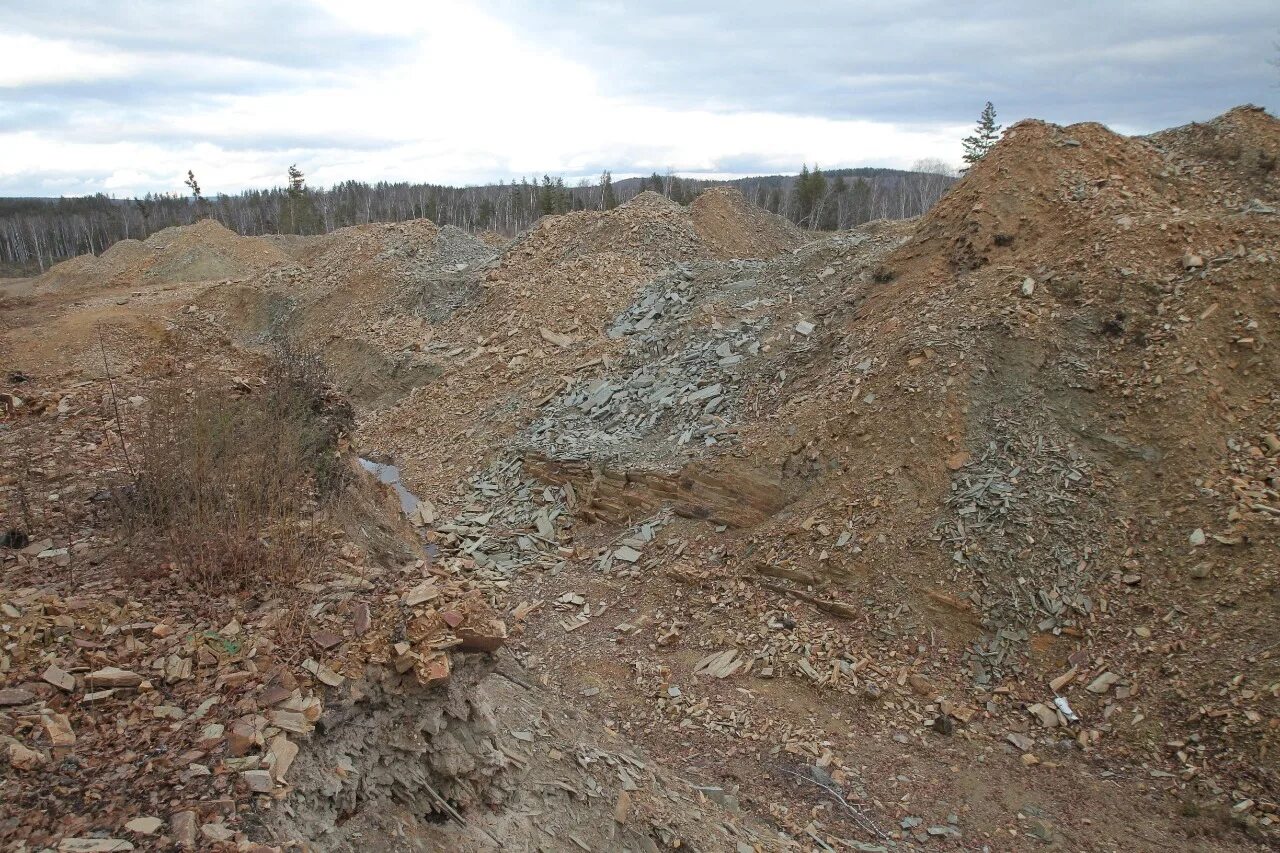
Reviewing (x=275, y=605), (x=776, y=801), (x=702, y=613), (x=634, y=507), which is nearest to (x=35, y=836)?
(x=275, y=605)

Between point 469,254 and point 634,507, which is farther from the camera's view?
point 469,254

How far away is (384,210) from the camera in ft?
246

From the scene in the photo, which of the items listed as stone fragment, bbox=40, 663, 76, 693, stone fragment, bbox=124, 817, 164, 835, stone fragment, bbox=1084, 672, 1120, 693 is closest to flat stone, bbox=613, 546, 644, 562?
stone fragment, bbox=1084, 672, 1120, 693

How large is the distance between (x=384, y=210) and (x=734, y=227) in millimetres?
64600

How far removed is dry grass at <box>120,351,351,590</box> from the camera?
4.61 meters

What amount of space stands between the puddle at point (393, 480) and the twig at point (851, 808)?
21.0 ft

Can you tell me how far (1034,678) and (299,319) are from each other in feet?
64.8

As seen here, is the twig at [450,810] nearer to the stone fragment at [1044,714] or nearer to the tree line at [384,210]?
the stone fragment at [1044,714]

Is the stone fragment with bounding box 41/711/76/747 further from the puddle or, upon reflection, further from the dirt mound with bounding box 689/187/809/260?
the dirt mound with bounding box 689/187/809/260

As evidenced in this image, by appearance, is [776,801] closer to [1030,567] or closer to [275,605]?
[1030,567]

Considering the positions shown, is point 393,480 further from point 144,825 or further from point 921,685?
point 144,825

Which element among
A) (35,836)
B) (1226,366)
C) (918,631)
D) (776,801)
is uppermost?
(1226,366)

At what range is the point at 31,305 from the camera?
21.9m

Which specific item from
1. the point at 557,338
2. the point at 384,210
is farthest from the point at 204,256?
the point at 384,210
